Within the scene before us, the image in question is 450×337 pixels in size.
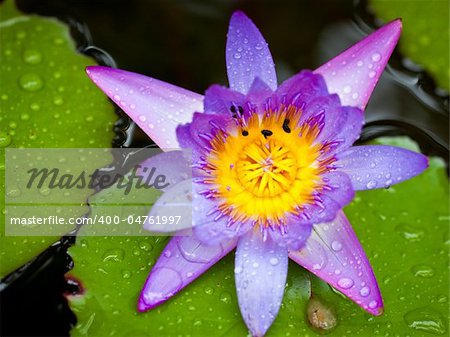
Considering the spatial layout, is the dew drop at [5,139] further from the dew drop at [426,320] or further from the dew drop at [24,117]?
the dew drop at [426,320]

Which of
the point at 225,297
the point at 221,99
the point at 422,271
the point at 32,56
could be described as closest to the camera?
the point at 221,99

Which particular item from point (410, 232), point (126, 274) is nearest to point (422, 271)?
point (410, 232)

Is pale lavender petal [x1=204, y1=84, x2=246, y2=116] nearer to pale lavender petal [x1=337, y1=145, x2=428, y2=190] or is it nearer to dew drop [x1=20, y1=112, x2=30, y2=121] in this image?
pale lavender petal [x1=337, y1=145, x2=428, y2=190]

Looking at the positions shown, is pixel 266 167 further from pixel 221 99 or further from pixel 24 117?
pixel 24 117

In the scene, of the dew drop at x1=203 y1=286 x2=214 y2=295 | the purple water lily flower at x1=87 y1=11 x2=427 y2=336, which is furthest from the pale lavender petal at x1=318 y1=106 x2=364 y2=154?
the dew drop at x1=203 y1=286 x2=214 y2=295

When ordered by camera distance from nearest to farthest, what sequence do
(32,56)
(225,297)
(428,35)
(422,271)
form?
(225,297)
(422,271)
(32,56)
(428,35)

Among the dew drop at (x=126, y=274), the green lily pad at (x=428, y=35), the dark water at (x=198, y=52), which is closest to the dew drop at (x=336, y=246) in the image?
the dew drop at (x=126, y=274)
